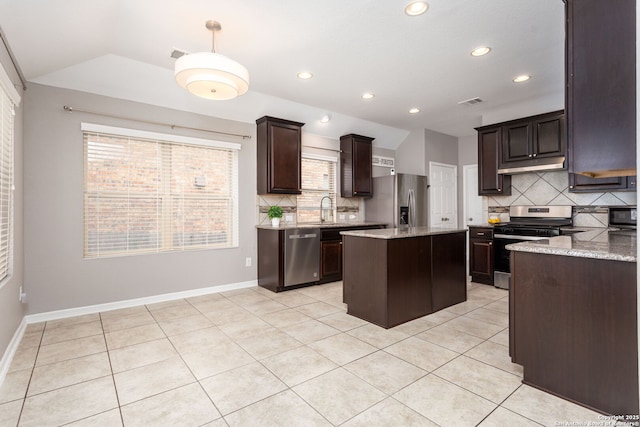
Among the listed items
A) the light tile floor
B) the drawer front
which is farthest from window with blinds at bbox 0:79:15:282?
the drawer front

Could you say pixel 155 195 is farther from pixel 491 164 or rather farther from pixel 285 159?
pixel 491 164

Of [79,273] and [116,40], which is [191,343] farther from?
[116,40]

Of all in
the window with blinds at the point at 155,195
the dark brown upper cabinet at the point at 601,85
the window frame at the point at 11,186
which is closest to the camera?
the dark brown upper cabinet at the point at 601,85

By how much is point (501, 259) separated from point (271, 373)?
370 centimetres

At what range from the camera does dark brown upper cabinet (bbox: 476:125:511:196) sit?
16.1 ft

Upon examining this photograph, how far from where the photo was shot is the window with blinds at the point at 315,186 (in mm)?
5387

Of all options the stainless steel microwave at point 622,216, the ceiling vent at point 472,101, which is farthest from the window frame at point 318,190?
the stainless steel microwave at point 622,216

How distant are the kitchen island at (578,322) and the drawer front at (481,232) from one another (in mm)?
2698

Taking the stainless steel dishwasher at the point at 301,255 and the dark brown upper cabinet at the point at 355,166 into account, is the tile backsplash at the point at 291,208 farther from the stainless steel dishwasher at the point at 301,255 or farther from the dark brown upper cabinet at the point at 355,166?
the stainless steel dishwasher at the point at 301,255

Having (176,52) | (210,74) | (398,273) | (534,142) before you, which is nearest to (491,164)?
(534,142)

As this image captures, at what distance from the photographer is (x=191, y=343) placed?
2730mm

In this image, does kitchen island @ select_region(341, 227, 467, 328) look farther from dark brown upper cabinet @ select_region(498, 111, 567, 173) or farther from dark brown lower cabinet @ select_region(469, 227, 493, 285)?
dark brown upper cabinet @ select_region(498, 111, 567, 173)

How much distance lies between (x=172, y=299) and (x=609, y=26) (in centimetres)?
457

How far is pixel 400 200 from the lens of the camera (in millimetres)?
5523
